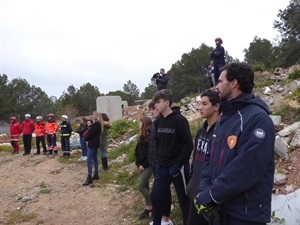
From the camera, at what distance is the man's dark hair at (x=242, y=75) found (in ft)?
8.03

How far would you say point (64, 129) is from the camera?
11.6 meters

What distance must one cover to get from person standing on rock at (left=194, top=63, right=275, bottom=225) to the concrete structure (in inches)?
562

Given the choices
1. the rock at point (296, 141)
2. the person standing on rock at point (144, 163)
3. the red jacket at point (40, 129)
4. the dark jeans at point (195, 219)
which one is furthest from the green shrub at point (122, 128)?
the dark jeans at point (195, 219)

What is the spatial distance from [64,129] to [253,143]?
399 inches

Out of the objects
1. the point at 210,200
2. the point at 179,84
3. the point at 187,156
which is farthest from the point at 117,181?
the point at 179,84

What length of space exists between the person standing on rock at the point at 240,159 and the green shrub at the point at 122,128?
10.2 metres

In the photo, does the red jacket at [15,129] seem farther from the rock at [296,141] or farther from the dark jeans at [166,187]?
the rock at [296,141]

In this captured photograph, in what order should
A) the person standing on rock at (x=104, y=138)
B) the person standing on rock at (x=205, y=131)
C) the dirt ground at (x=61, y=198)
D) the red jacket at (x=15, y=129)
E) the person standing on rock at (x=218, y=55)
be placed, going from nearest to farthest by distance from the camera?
1. the person standing on rock at (x=205, y=131)
2. the dirt ground at (x=61, y=198)
3. the person standing on rock at (x=104, y=138)
4. the person standing on rock at (x=218, y=55)
5. the red jacket at (x=15, y=129)

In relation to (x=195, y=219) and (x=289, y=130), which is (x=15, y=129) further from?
(x=195, y=219)

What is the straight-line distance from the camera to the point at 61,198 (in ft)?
25.2

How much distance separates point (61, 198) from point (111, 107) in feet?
30.4

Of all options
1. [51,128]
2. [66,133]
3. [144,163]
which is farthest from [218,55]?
[51,128]

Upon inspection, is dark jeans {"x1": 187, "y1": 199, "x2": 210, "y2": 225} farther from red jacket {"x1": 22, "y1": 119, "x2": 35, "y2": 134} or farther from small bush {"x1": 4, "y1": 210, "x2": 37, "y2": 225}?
red jacket {"x1": 22, "y1": 119, "x2": 35, "y2": 134}

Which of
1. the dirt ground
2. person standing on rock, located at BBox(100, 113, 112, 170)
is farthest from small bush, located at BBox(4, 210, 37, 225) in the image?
person standing on rock, located at BBox(100, 113, 112, 170)
